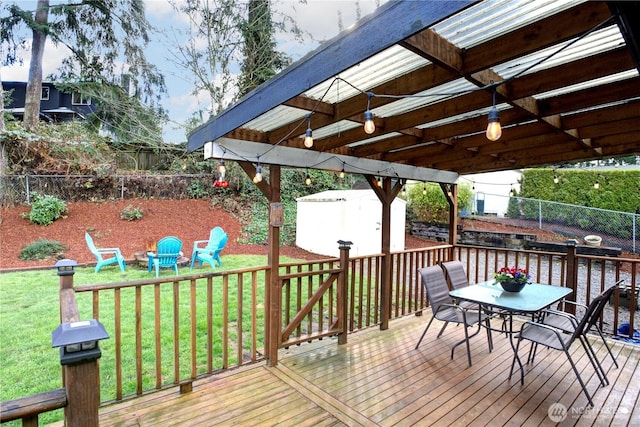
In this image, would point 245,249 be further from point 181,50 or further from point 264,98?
point 264,98

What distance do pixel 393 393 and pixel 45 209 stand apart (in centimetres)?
1026

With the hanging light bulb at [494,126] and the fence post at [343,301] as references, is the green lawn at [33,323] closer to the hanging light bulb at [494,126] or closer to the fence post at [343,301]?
the fence post at [343,301]

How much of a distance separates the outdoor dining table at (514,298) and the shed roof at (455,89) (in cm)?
160

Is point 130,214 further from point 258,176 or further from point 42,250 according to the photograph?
point 258,176

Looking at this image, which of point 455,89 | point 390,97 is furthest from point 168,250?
point 455,89

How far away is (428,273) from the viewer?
12.1 ft

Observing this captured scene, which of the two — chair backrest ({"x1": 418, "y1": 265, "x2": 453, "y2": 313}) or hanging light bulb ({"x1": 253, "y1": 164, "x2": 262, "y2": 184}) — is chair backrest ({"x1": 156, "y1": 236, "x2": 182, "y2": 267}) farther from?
chair backrest ({"x1": 418, "y1": 265, "x2": 453, "y2": 313})

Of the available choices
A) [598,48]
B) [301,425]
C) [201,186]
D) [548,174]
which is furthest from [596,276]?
[201,186]

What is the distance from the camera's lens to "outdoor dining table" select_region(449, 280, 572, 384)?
9.42ft

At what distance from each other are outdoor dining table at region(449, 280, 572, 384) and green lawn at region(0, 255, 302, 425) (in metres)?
3.61

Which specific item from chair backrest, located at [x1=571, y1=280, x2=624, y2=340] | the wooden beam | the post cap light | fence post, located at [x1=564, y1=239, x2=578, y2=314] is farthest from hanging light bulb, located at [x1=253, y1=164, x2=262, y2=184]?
fence post, located at [x1=564, y1=239, x2=578, y2=314]

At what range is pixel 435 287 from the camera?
3668 millimetres

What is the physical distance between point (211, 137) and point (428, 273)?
2.73 m

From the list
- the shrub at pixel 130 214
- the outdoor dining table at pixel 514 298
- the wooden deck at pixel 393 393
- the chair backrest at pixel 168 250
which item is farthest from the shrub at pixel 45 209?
the outdoor dining table at pixel 514 298
